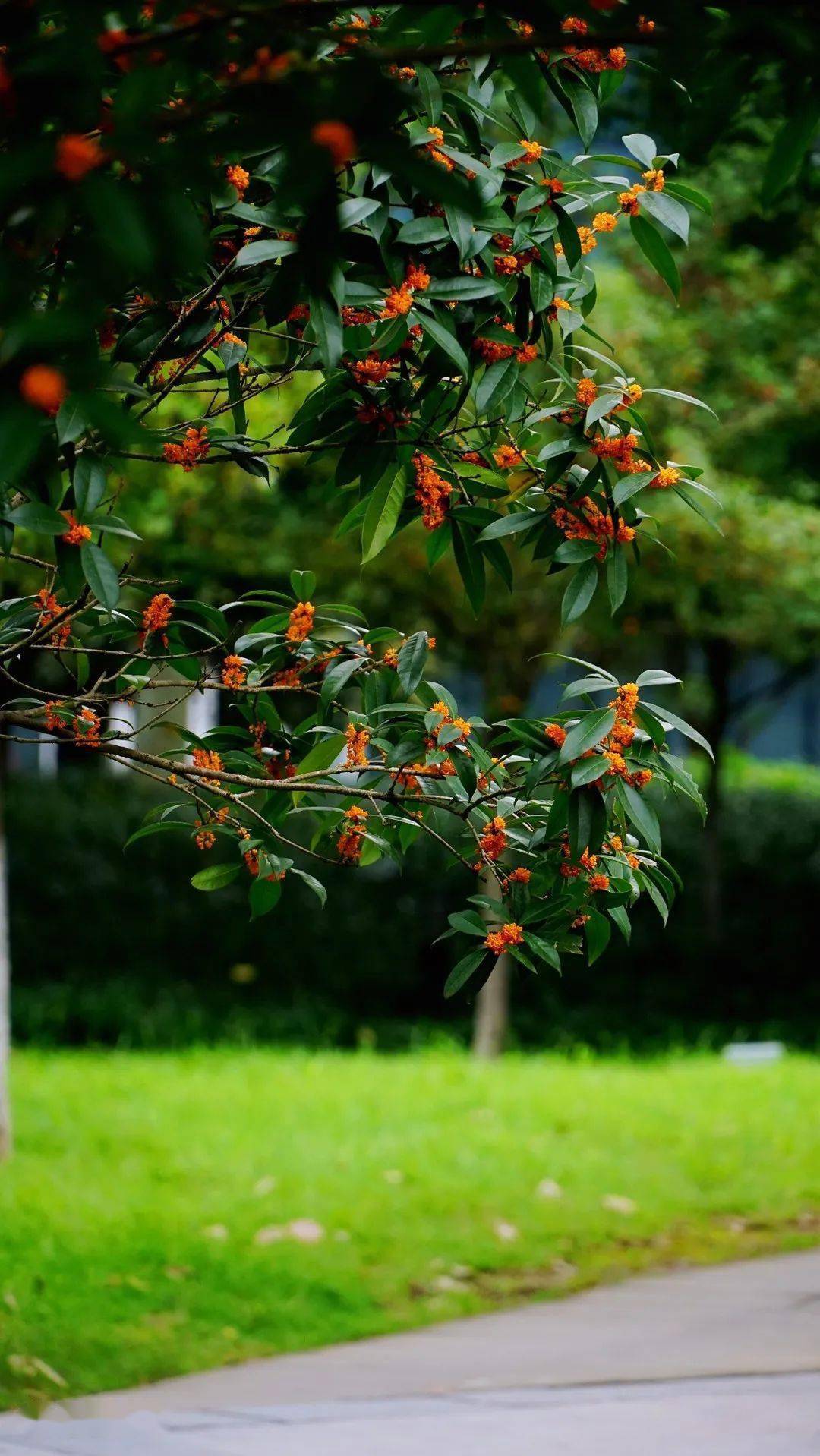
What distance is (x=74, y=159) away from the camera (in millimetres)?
1509

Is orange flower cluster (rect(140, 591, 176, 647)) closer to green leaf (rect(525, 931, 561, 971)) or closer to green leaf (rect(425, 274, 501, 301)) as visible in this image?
green leaf (rect(425, 274, 501, 301))

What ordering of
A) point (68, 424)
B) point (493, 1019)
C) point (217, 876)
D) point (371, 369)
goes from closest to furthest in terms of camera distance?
1. point (68, 424)
2. point (371, 369)
3. point (217, 876)
4. point (493, 1019)

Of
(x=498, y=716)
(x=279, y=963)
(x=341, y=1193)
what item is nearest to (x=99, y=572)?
(x=341, y=1193)

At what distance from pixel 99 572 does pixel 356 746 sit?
664 millimetres

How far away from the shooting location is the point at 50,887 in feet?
39.0

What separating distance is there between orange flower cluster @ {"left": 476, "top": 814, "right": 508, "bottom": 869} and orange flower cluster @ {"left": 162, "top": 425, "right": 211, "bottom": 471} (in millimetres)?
843

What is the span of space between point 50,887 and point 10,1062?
2.22 meters

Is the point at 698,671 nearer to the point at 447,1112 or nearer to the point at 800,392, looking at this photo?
the point at 800,392

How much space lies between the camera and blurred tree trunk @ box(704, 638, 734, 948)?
44.3 ft

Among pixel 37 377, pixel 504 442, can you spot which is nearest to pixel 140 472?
pixel 504 442

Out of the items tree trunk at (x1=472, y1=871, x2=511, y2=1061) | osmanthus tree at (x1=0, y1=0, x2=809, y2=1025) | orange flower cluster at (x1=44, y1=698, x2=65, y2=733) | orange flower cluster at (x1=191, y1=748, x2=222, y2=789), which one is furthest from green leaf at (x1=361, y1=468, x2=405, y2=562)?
tree trunk at (x1=472, y1=871, x2=511, y2=1061)

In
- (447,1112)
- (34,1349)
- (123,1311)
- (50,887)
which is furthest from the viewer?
(50,887)

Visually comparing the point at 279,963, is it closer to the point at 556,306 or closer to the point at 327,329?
the point at 556,306

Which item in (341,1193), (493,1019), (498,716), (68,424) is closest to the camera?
(68,424)
